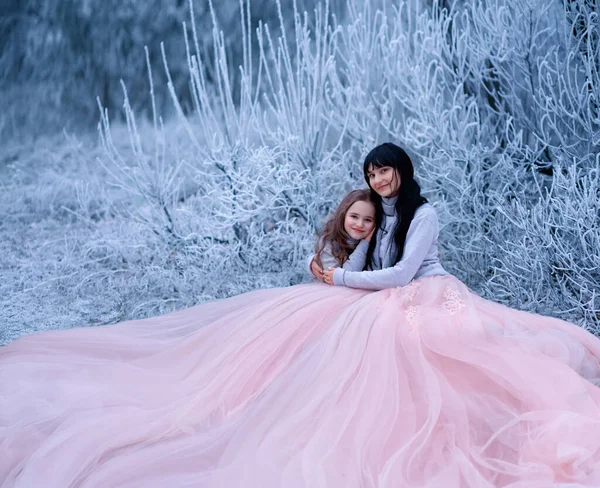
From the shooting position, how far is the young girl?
2447mm

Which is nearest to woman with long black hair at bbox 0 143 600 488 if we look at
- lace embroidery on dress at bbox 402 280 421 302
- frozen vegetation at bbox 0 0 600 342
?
lace embroidery on dress at bbox 402 280 421 302

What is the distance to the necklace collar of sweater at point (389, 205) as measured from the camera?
7.83 feet

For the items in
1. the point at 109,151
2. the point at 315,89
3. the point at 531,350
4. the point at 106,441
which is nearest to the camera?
the point at 106,441

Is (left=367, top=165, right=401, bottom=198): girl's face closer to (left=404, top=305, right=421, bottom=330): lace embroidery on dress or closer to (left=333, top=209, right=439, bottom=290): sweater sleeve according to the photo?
(left=333, top=209, right=439, bottom=290): sweater sleeve

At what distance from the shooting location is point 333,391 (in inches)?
66.6

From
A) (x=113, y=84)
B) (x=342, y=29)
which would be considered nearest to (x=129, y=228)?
(x=113, y=84)

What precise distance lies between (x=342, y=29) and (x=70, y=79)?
1575mm

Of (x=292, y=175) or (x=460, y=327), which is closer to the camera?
(x=460, y=327)

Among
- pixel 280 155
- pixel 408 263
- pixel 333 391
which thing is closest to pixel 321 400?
pixel 333 391

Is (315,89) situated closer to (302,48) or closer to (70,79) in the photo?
(302,48)

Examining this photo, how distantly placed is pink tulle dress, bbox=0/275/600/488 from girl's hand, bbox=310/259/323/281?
0.61 ft

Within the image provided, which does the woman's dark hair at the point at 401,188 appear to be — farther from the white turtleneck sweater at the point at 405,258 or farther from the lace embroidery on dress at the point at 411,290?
the lace embroidery on dress at the point at 411,290

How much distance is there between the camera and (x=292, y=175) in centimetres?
340

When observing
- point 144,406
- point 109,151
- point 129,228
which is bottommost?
Result: point 144,406
